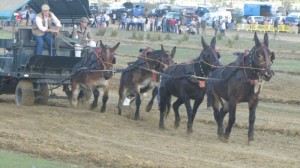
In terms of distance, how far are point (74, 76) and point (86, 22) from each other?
205cm

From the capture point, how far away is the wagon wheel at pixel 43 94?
23.6 m

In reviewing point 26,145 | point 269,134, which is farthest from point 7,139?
point 269,134

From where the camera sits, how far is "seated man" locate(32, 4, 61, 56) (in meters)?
22.9

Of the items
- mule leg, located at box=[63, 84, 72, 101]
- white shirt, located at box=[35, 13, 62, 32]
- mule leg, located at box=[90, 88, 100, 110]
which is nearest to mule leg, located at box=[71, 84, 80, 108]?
mule leg, located at box=[63, 84, 72, 101]

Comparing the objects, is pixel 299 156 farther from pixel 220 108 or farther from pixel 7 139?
pixel 7 139

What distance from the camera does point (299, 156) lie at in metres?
16.4

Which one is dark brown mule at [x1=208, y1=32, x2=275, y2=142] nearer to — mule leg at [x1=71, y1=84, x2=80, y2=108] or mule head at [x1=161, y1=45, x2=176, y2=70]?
mule head at [x1=161, y1=45, x2=176, y2=70]

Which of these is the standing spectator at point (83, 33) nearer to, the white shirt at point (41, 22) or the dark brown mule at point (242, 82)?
the white shirt at point (41, 22)

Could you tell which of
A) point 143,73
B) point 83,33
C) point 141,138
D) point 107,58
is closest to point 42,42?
point 83,33

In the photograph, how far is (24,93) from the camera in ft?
75.5

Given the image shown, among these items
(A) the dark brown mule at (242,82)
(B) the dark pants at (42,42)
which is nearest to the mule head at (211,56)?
(A) the dark brown mule at (242,82)

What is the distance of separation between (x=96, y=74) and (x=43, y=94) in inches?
75.8

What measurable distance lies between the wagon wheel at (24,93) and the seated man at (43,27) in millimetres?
899

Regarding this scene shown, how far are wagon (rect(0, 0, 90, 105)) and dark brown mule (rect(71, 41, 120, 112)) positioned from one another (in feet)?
1.21
